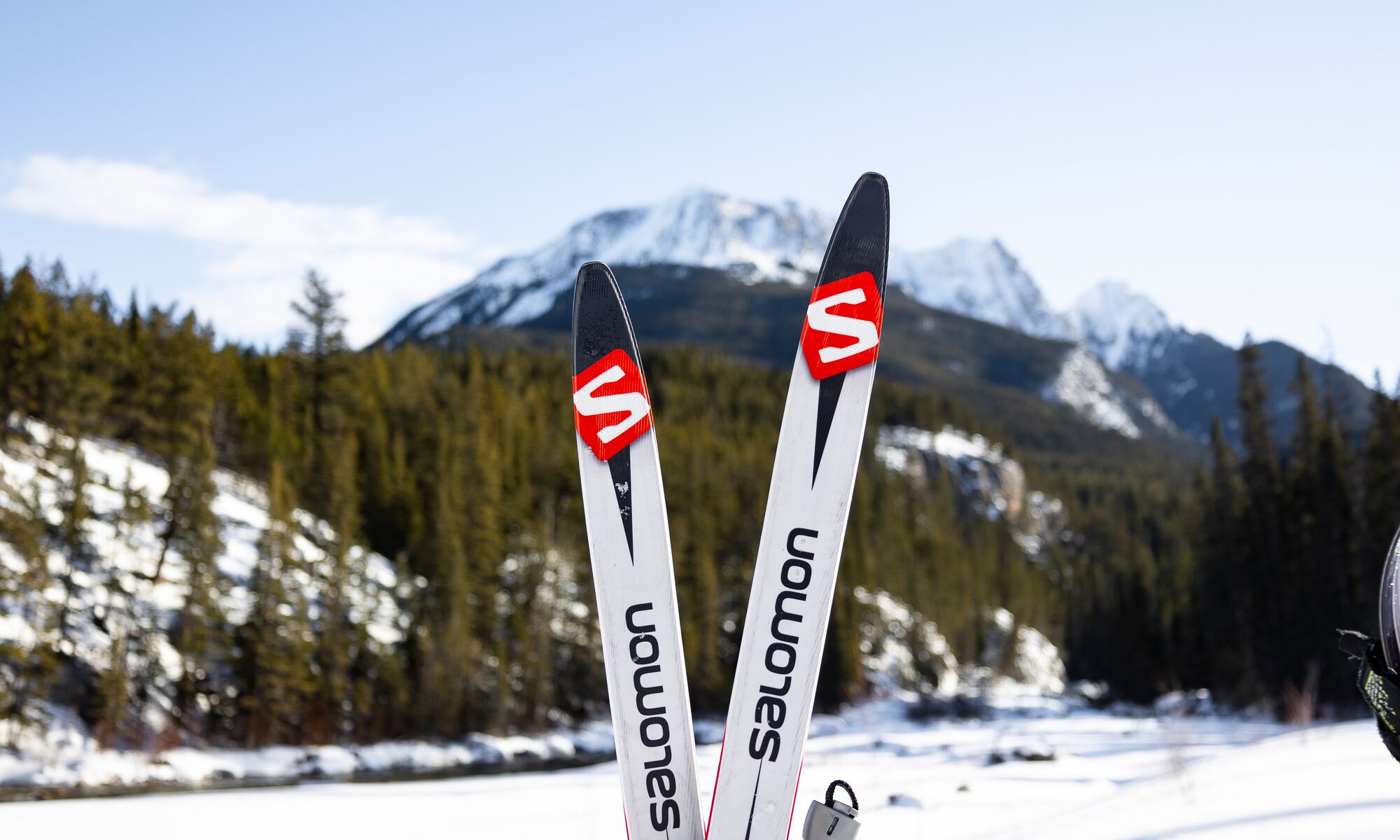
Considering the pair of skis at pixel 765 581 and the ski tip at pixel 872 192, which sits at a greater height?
the ski tip at pixel 872 192

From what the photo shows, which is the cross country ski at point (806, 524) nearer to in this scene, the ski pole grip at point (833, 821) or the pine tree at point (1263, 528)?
the ski pole grip at point (833, 821)

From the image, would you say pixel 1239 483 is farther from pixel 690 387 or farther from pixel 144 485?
pixel 690 387

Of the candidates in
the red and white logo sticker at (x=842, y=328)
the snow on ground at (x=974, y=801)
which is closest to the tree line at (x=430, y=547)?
the snow on ground at (x=974, y=801)

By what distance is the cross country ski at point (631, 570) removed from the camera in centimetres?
632

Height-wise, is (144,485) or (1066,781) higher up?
(144,485)

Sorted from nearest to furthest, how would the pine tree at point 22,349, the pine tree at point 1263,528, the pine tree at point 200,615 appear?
1. the pine tree at point 200,615
2. the pine tree at point 1263,528
3. the pine tree at point 22,349

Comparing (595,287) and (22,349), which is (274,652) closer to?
(22,349)

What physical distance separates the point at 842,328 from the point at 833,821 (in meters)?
3.07

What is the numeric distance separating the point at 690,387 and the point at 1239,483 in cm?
6206

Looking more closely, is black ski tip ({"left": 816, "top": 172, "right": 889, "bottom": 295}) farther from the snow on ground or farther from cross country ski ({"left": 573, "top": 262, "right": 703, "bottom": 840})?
the snow on ground

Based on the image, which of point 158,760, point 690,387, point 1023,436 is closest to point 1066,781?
point 158,760

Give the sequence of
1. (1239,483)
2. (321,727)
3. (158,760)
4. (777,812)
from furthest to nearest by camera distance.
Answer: (1239,483), (321,727), (158,760), (777,812)

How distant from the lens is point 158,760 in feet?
97.7

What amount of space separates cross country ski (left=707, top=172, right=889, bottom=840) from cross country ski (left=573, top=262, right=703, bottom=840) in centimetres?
38
